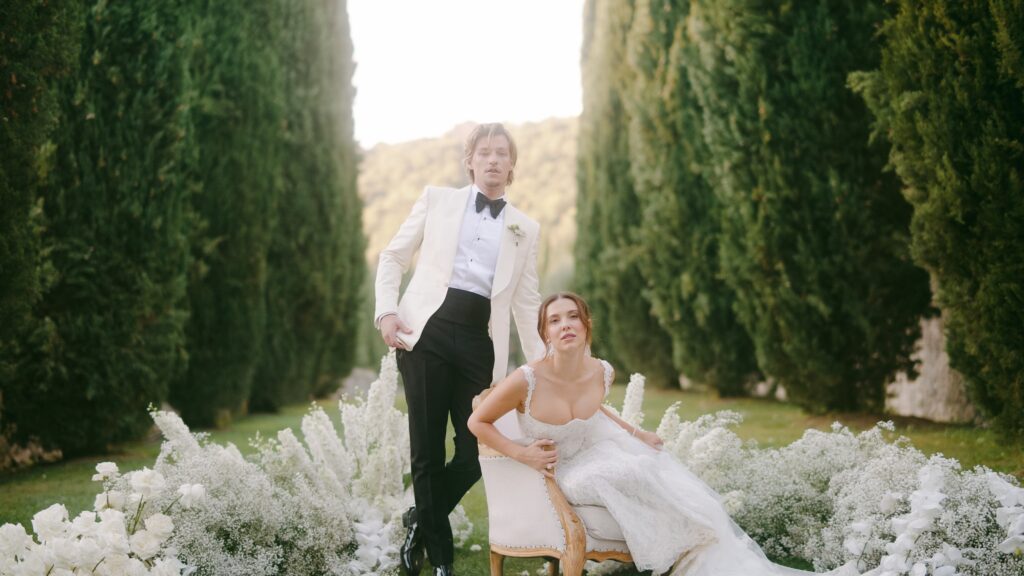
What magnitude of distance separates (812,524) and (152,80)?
554 cm

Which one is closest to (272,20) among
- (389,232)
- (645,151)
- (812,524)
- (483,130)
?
(645,151)

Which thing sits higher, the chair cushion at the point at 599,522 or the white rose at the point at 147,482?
the white rose at the point at 147,482

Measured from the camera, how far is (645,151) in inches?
437

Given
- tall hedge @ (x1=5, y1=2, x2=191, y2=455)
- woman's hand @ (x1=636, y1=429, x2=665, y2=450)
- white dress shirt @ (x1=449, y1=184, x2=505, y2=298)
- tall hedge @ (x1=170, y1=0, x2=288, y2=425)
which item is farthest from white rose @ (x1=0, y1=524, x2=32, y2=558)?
tall hedge @ (x1=170, y1=0, x2=288, y2=425)

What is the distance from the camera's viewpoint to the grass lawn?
486cm

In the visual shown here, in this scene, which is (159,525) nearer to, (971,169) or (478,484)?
(478,484)

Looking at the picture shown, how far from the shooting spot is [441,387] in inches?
152

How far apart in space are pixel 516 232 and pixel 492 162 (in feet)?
1.04

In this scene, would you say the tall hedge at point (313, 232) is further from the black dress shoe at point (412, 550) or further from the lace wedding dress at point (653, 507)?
the lace wedding dress at point (653, 507)

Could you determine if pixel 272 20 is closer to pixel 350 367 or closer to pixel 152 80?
pixel 152 80

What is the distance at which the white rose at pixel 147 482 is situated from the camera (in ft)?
10.9

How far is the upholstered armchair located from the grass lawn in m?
0.83

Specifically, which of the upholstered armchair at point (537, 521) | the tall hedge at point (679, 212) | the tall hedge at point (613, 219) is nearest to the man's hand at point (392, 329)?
the upholstered armchair at point (537, 521)

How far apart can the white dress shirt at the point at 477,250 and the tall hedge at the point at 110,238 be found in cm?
354
